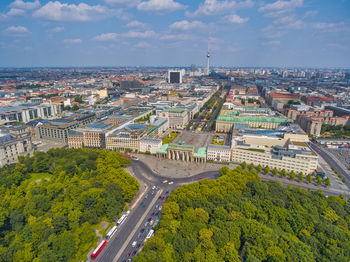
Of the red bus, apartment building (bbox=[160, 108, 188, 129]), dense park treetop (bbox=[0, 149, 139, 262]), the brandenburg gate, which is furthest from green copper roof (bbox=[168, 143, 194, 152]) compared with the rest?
the red bus

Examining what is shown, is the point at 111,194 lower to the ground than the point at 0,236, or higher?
higher

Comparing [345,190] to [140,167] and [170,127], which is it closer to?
[140,167]

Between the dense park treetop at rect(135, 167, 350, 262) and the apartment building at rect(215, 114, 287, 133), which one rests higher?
the apartment building at rect(215, 114, 287, 133)

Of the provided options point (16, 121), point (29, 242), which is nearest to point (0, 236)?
point (29, 242)

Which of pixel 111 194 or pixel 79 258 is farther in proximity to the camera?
pixel 111 194

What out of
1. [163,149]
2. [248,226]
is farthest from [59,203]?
[163,149]

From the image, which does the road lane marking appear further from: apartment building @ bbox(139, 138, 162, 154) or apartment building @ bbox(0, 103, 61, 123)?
apartment building @ bbox(0, 103, 61, 123)
